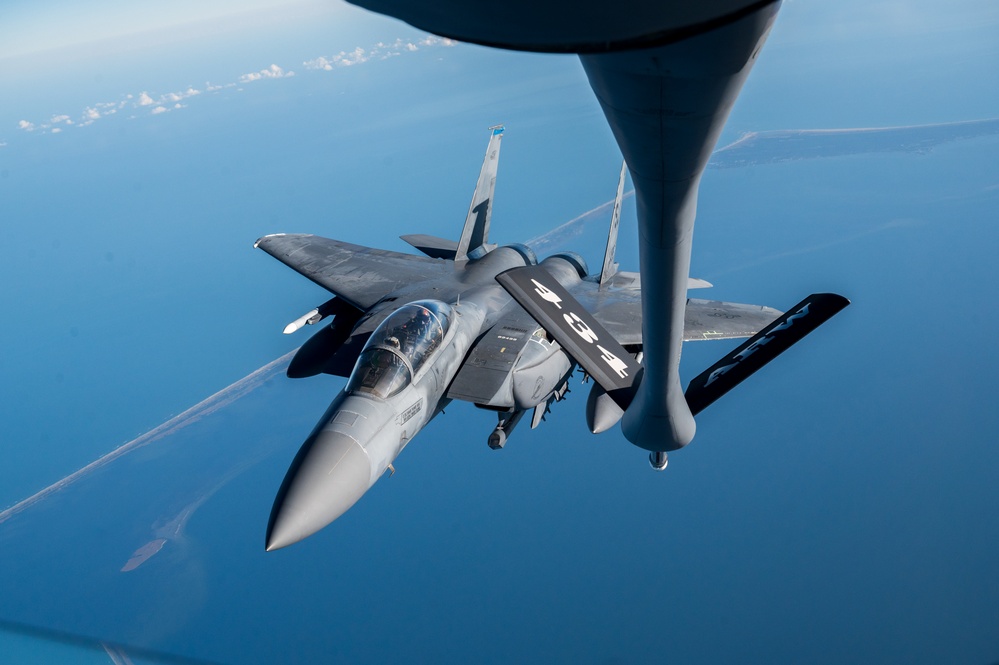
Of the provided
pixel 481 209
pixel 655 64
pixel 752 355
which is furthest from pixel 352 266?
pixel 655 64

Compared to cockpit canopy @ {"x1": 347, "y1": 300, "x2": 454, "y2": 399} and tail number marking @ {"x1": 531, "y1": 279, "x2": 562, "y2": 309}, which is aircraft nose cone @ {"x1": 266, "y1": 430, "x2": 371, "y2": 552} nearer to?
cockpit canopy @ {"x1": 347, "y1": 300, "x2": 454, "y2": 399}

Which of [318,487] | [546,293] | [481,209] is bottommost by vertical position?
[318,487]

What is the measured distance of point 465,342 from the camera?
14.2 meters

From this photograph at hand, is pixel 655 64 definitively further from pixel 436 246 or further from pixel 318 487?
pixel 436 246

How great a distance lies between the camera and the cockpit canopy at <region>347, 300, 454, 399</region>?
12070mm

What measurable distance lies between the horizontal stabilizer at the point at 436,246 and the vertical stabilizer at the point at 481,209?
171 centimetres

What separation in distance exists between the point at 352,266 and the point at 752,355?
15.8m

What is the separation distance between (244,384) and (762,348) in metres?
31.3

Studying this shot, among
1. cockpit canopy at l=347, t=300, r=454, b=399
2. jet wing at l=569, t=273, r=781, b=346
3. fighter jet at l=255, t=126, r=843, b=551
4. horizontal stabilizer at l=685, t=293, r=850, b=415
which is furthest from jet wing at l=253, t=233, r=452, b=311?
horizontal stabilizer at l=685, t=293, r=850, b=415

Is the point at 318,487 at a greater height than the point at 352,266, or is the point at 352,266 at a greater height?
the point at 352,266

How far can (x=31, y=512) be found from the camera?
27.1m

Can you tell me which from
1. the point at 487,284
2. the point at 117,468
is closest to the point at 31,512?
the point at 117,468

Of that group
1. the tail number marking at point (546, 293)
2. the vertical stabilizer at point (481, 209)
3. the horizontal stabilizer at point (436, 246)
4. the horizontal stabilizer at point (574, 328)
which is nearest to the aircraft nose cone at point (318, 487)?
the horizontal stabilizer at point (574, 328)

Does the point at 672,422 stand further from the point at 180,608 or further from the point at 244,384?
the point at 244,384
